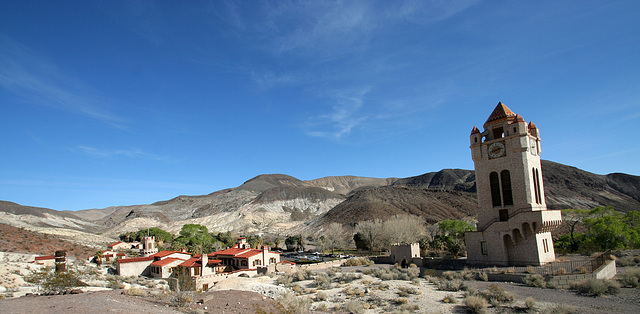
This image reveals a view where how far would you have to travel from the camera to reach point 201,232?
6994cm

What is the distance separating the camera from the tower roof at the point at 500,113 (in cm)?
3050

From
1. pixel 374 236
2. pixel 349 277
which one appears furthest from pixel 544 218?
pixel 374 236

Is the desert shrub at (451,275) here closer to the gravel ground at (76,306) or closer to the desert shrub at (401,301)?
the desert shrub at (401,301)

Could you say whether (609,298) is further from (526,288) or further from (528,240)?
(528,240)

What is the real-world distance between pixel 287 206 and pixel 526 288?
124277mm

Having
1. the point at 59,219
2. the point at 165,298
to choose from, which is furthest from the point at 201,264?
the point at 59,219

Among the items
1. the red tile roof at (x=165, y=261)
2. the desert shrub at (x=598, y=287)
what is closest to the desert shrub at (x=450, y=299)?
the desert shrub at (x=598, y=287)

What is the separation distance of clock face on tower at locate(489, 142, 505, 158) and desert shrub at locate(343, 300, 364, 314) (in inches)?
715

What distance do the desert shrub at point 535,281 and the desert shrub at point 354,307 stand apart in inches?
432

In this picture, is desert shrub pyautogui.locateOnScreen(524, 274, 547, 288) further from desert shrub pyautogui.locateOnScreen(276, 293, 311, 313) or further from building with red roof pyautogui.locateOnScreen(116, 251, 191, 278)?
building with red roof pyautogui.locateOnScreen(116, 251, 191, 278)

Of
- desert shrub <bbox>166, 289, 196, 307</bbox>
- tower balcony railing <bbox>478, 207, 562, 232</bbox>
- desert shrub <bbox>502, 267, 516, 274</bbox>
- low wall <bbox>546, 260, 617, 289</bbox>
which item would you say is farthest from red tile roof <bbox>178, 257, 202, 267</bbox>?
low wall <bbox>546, 260, 617, 289</bbox>

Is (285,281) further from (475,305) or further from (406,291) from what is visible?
(475,305)

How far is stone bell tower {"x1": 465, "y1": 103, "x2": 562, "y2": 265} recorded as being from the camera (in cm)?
2728

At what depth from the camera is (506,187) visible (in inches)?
1177
